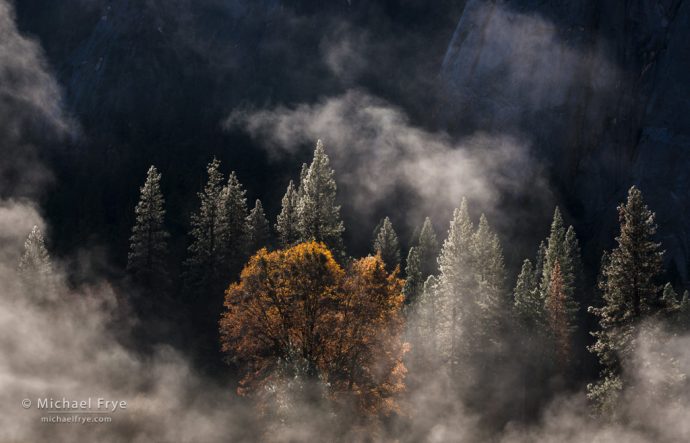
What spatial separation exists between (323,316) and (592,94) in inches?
3049

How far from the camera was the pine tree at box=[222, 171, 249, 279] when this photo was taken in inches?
2157

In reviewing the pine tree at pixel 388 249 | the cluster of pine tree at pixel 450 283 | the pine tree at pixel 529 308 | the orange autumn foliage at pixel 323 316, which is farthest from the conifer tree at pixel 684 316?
the pine tree at pixel 388 249

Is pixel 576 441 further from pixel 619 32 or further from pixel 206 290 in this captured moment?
pixel 619 32

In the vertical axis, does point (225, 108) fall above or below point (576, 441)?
above

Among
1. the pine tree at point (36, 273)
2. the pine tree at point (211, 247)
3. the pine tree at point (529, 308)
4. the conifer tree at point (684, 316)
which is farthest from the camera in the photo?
the pine tree at point (211, 247)

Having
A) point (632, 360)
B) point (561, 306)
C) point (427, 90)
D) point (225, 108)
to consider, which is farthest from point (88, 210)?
point (632, 360)

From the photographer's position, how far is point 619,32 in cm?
9119

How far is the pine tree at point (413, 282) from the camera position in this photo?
53594 mm

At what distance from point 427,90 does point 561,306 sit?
59038mm

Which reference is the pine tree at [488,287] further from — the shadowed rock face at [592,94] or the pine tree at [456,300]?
the shadowed rock face at [592,94]

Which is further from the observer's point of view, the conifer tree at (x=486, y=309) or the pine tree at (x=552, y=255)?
the pine tree at (x=552, y=255)

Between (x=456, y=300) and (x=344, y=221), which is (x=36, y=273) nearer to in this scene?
(x=456, y=300)

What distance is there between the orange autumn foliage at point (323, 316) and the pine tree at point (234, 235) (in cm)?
2638

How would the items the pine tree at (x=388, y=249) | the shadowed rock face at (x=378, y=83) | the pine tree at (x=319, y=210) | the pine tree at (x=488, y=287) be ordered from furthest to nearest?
the shadowed rock face at (x=378, y=83) < the pine tree at (x=388, y=249) < the pine tree at (x=319, y=210) < the pine tree at (x=488, y=287)
